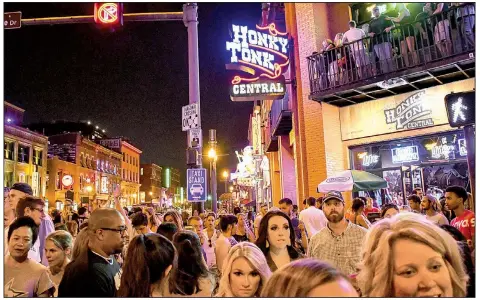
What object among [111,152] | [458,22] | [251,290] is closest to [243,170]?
[458,22]

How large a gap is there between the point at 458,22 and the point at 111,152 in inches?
2835

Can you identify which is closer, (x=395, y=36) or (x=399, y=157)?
(x=395, y=36)

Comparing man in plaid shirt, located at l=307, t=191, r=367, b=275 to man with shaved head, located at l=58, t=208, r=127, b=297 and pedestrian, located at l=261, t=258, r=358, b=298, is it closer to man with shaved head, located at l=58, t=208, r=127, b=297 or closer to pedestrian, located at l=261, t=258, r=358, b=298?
man with shaved head, located at l=58, t=208, r=127, b=297

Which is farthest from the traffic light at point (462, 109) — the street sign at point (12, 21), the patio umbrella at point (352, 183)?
the street sign at point (12, 21)

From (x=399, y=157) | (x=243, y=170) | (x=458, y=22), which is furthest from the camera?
(x=243, y=170)

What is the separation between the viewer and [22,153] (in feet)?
149

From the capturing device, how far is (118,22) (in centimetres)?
1160

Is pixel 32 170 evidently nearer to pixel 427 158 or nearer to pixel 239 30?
pixel 239 30

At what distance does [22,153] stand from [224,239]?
153 feet

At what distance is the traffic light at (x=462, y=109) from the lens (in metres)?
4.22

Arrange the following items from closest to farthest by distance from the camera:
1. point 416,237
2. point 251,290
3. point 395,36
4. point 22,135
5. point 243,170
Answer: point 416,237 → point 251,290 → point 395,36 → point 243,170 → point 22,135

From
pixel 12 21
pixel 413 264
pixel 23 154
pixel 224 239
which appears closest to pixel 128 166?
pixel 23 154

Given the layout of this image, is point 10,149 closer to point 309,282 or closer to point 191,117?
point 191,117

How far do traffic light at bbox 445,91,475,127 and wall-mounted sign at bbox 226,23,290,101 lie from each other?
9.74 meters
